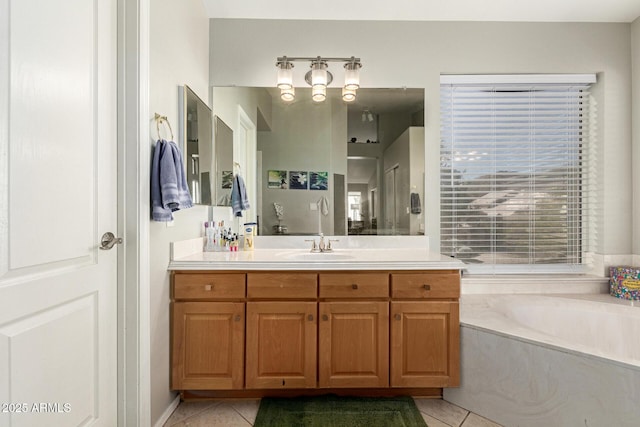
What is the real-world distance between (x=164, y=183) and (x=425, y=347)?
62.8 inches

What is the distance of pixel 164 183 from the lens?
157 centimetres

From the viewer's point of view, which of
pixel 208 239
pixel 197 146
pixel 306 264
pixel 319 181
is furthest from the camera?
pixel 319 181

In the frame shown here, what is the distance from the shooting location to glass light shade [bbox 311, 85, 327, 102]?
238 centimetres

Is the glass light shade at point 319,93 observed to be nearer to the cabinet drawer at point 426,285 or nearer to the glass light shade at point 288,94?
the glass light shade at point 288,94

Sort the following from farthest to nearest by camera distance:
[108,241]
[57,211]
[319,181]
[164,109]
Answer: [319,181], [164,109], [108,241], [57,211]

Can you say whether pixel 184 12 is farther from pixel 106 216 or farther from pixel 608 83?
pixel 608 83

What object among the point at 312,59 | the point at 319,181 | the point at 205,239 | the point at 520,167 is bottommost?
the point at 205,239

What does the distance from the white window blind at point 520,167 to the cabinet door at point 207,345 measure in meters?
1.63

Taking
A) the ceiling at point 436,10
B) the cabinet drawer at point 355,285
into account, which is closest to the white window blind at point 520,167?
the ceiling at point 436,10

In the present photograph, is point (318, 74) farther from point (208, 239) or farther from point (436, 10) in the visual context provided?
point (208, 239)

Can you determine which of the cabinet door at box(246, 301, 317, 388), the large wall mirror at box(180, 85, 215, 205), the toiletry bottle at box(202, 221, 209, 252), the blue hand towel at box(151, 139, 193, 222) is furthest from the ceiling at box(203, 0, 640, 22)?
the cabinet door at box(246, 301, 317, 388)

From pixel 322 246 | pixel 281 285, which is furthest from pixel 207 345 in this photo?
pixel 322 246

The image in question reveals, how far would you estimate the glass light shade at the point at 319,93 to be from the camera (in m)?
2.38

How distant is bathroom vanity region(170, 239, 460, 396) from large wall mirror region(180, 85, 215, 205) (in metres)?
0.50
